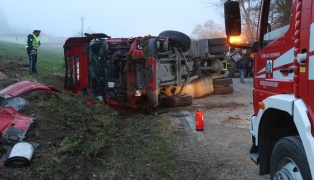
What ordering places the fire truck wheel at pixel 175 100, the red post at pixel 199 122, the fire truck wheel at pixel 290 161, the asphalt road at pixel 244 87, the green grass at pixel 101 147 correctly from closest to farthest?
the fire truck wheel at pixel 290 161 → the green grass at pixel 101 147 → the red post at pixel 199 122 → the fire truck wheel at pixel 175 100 → the asphalt road at pixel 244 87

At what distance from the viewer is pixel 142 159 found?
4922 mm

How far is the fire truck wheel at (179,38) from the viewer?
904 cm

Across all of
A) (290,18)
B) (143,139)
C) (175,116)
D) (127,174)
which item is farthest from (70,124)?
(290,18)

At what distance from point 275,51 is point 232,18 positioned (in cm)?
58

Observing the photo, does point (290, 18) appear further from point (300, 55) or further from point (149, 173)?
point (149, 173)

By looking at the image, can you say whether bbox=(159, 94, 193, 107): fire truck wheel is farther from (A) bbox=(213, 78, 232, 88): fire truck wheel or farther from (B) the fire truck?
(B) the fire truck

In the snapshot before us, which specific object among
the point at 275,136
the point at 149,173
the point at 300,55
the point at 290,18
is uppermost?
the point at 290,18

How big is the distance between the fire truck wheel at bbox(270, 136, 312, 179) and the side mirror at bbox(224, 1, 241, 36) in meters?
1.20

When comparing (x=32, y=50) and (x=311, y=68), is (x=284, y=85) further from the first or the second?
(x=32, y=50)

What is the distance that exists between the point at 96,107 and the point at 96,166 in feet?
12.2

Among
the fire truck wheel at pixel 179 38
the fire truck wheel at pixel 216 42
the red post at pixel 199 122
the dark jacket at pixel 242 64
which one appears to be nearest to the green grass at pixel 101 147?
the red post at pixel 199 122

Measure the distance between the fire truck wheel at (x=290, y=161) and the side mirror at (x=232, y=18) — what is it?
1197mm

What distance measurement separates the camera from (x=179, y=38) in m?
9.09

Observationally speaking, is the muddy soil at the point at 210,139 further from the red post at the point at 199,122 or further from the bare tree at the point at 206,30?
the bare tree at the point at 206,30
